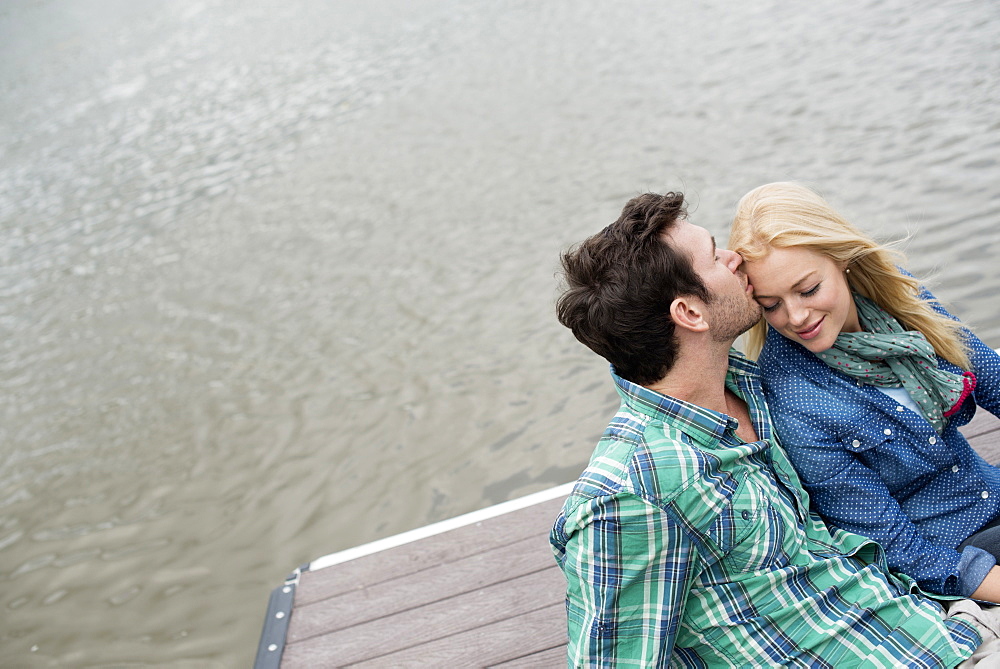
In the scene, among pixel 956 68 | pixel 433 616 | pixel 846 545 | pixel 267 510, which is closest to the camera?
pixel 846 545

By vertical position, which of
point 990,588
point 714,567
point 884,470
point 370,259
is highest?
point 714,567

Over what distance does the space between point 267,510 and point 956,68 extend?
6.91 m

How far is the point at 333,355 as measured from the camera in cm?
686

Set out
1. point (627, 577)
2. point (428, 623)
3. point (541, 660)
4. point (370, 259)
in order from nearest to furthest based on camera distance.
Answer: point (627, 577), point (541, 660), point (428, 623), point (370, 259)

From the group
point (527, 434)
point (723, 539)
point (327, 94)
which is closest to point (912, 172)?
point (527, 434)

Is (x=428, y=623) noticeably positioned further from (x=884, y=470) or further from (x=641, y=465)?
(x=884, y=470)

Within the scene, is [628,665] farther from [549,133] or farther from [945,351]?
[549,133]

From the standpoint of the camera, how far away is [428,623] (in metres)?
3.29

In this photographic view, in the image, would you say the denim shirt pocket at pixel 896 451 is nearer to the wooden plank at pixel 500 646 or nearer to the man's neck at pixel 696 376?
Answer: the man's neck at pixel 696 376

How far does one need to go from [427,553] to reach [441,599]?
1.02ft

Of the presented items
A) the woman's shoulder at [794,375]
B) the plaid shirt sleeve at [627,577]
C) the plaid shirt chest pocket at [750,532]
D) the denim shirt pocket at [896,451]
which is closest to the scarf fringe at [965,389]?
the denim shirt pocket at [896,451]

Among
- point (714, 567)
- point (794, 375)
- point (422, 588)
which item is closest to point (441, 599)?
point (422, 588)

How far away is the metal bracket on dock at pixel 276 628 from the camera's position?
129 inches

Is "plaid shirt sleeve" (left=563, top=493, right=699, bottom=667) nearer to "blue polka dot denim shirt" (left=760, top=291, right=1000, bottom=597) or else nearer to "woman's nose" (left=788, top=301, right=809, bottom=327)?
"blue polka dot denim shirt" (left=760, top=291, right=1000, bottom=597)
